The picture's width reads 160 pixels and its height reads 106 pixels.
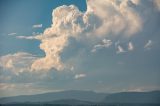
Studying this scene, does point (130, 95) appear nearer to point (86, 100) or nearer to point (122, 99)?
point (122, 99)

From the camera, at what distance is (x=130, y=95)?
127438 mm

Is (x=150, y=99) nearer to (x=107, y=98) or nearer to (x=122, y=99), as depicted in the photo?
(x=107, y=98)

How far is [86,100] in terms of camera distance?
117 meters

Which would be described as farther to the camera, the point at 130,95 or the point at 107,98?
the point at 130,95

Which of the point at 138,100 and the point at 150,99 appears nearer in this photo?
the point at 150,99

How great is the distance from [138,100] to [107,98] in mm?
15854

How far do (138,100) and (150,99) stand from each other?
17459mm

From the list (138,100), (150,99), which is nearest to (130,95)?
(138,100)

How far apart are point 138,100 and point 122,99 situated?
7.04 meters

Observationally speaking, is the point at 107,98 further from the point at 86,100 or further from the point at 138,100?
the point at 138,100

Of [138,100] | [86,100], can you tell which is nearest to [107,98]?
[86,100]

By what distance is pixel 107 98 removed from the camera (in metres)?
119

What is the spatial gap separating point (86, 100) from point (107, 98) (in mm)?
7340

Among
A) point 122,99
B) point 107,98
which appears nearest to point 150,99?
point 107,98
